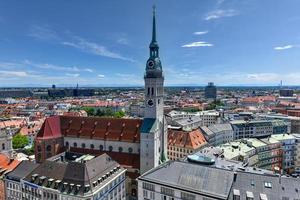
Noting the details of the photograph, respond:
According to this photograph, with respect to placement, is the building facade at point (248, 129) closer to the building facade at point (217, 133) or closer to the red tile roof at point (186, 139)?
the building facade at point (217, 133)

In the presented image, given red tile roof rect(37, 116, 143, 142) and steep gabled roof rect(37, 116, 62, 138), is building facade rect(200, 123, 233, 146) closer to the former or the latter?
red tile roof rect(37, 116, 143, 142)

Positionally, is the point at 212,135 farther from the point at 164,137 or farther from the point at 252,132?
the point at 164,137

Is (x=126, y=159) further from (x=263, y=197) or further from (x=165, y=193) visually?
(x=263, y=197)

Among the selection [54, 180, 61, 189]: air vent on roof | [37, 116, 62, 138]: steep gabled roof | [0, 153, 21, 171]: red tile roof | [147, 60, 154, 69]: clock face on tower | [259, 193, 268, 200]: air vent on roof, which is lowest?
[0, 153, 21, 171]: red tile roof

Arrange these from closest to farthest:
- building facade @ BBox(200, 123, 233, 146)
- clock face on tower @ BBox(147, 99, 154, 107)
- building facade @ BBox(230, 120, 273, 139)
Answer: clock face on tower @ BBox(147, 99, 154, 107)
building facade @ BBox(200, 123, 233, 146)
building facade @ BBox(230, 120, 273, 139)

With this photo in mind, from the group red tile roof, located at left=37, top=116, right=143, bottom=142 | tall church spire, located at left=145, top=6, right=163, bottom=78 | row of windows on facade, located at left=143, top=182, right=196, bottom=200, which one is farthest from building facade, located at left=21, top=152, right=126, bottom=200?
tall church spire, located at left=145, top=6, right=163, bottom=78

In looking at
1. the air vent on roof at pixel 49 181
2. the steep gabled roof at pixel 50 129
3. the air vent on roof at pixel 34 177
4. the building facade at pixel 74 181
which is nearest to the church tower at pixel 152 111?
the building facade at pixel 74 181
